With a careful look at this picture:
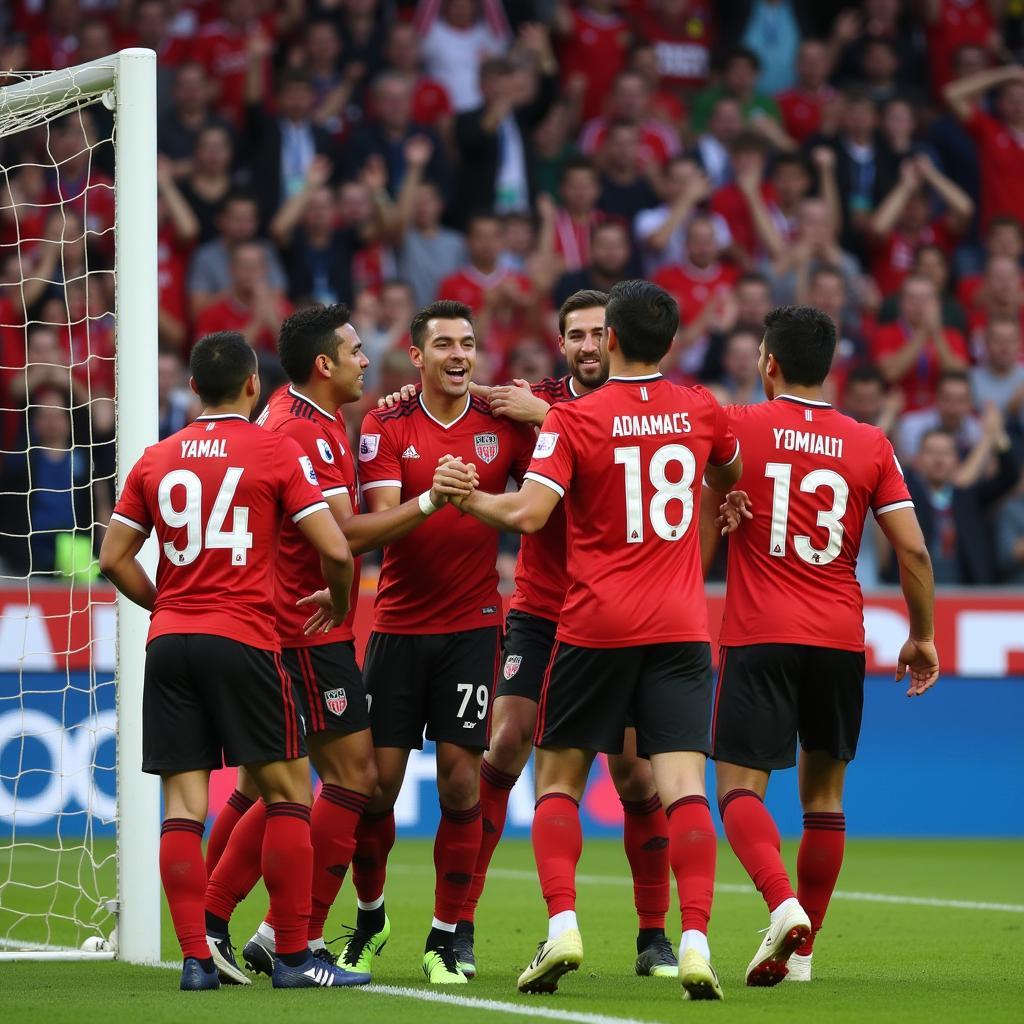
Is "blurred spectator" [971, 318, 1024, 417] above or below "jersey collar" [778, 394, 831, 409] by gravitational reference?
above

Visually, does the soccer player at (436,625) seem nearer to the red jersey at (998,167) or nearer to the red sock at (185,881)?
the red sock at (185,881)

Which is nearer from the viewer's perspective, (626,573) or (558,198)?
(626,573)

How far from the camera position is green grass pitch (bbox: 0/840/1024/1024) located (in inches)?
225

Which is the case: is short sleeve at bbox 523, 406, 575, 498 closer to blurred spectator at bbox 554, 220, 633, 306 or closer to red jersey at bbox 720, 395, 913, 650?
red jersey at bbox 720, 395, 913, 650

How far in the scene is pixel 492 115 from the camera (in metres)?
16.4

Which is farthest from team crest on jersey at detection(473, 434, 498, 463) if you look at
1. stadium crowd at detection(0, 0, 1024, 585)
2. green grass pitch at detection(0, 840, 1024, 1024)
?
stadium crowd at detection(0, 0, 1024, 585)

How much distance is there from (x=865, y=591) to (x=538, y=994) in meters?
7.37

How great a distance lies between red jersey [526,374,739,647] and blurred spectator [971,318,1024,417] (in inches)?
386

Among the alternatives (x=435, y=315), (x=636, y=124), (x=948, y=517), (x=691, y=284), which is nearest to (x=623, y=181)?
(x=636, y=124)

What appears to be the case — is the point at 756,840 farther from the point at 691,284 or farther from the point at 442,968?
the point at 691,284

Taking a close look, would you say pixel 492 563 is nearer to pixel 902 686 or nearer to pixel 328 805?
pixel 328 805

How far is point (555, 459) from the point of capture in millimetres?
6258

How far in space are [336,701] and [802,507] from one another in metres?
1.86

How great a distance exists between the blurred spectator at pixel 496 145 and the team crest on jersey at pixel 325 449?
9917mm
